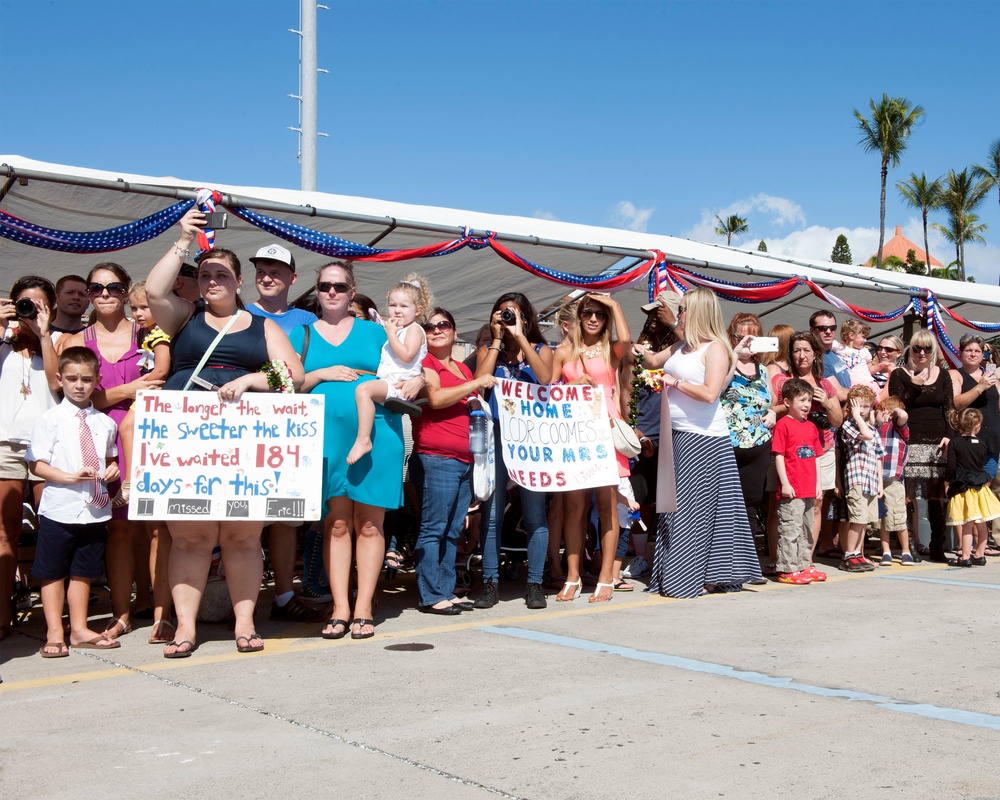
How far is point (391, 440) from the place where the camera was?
5.74 meters

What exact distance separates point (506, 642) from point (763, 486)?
3.30 m

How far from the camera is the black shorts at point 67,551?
5.26 m

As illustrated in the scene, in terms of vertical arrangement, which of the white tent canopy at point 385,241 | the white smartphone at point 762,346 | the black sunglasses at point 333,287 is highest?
the white tent canopy at point 385,241

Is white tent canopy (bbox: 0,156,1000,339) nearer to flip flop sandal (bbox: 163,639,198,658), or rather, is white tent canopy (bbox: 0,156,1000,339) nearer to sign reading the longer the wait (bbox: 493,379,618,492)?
sign reading the longer the wait (bbox: 493,379,618,492)

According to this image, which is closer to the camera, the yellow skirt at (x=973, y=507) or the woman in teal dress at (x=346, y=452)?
the woman in teal dress at (x=346, y=452)

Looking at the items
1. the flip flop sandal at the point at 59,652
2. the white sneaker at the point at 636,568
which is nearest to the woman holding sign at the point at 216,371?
the flip flop sandal at the point at 59,652

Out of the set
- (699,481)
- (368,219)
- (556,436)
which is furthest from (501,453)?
(368,219)

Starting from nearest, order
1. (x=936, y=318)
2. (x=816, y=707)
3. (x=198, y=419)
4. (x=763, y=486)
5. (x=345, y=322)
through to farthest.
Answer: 1. (x=816, y=707)
2. (x=198, y=419)
3. (x=345, y=322)
4. (x=763, y=486)
5. (x=936, y=318)

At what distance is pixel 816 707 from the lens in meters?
4.06

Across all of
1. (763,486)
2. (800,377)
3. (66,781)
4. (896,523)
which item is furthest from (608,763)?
(896,523)

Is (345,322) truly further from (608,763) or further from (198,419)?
(608,763)

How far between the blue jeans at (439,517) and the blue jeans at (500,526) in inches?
8.6

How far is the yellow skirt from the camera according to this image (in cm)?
880

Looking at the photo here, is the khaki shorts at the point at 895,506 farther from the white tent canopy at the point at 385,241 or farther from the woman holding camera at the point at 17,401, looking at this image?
the woman holding camera at the point at 17,401
